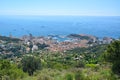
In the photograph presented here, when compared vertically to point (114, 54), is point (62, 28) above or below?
below

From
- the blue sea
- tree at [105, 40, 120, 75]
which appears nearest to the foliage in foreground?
tree at [105, 40, 120, 75]

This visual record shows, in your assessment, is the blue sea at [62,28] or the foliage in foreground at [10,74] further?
the blue sea at [62,28]

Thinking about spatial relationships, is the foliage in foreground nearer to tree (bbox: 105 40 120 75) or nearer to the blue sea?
tree (bbox: 105 40 120 75)

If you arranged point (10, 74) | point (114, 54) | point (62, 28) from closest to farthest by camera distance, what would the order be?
point (114, 54), point (10, 74), point (62, 28)

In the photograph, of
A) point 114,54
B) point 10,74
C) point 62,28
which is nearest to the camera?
point 114,54

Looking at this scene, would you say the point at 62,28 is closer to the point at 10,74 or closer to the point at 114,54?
the point at 10,74

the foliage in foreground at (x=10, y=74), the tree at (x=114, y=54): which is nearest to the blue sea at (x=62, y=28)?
the foliage in foreground at (x=10, y=74)

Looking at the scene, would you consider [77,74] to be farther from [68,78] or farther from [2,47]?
[2,47]

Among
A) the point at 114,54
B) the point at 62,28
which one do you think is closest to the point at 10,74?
the point at 114,54

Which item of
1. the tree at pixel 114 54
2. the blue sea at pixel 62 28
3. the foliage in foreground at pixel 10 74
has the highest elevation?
the tree at pixel 114 54

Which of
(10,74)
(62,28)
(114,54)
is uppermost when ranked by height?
(114,54)

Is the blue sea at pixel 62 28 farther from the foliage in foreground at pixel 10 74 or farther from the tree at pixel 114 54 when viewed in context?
the tree at pixel 114 54
